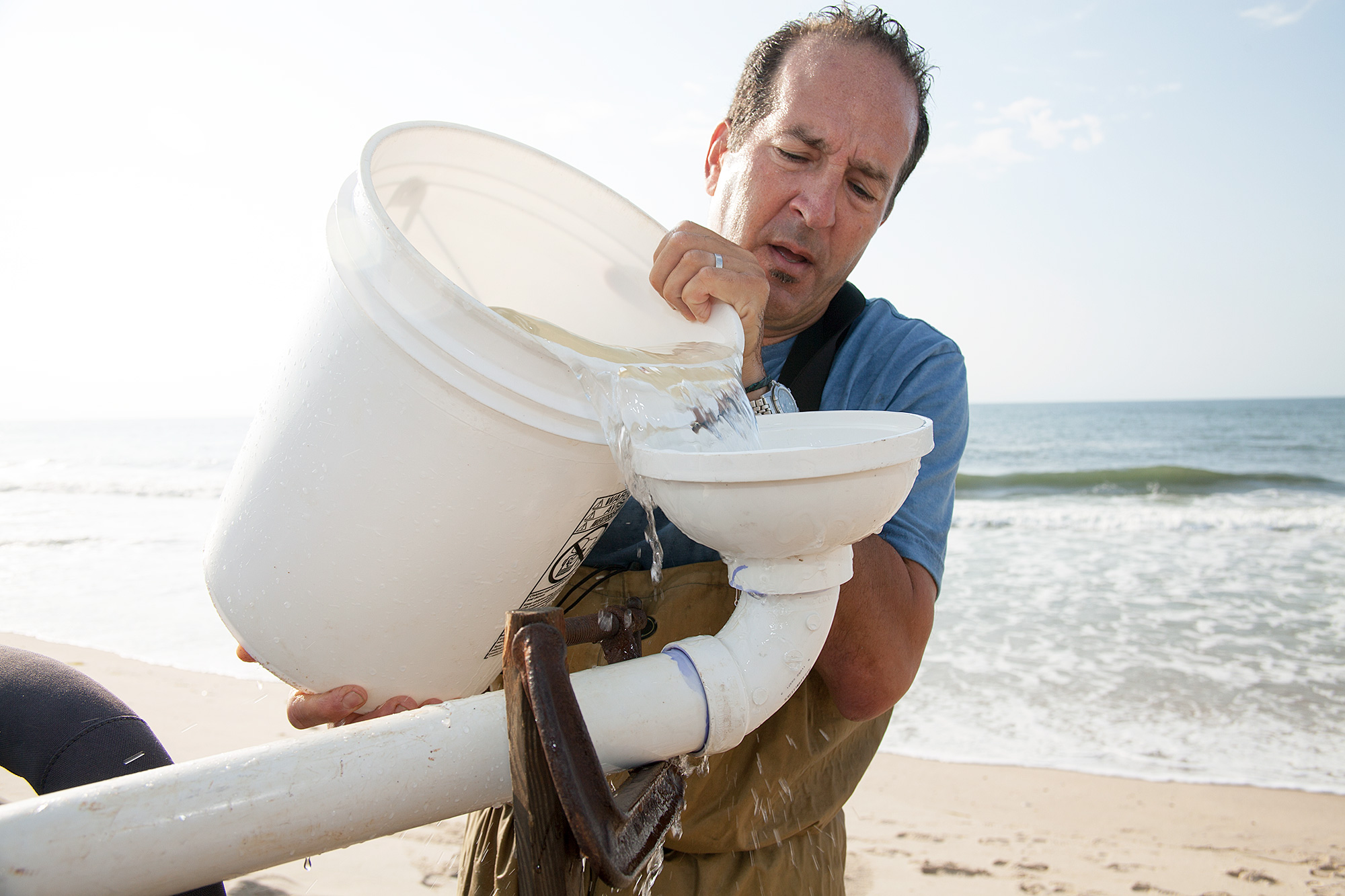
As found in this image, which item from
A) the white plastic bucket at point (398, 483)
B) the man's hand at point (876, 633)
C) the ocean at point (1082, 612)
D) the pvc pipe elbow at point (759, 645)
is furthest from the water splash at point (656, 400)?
the ocean at point (1082, 612)

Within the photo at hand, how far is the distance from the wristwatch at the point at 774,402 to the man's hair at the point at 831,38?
2.16ft

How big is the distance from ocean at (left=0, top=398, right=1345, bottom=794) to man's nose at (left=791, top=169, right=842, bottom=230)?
10.8ft

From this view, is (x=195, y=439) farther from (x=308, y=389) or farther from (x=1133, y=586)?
(x=308, y=389)

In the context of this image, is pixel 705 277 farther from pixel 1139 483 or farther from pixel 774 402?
pixel 1139 483

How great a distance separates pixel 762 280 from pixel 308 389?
69cm

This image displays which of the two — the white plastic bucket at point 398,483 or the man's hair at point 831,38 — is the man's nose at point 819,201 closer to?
the man's hair at point 831,38

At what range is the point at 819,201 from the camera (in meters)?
1.65

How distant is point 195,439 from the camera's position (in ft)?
86.9

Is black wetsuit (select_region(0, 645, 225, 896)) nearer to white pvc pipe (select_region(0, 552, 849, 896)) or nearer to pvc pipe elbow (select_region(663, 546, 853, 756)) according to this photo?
white pvc pipe (select_region(0, 552, 849, 896))

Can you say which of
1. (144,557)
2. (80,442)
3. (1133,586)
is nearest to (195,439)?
(80,442)

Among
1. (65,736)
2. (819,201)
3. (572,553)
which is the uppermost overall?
(819,201)

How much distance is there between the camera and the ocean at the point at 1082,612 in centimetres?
411

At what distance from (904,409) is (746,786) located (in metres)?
0.73

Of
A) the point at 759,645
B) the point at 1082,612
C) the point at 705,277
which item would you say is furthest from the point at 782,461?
the point at 1082,612
